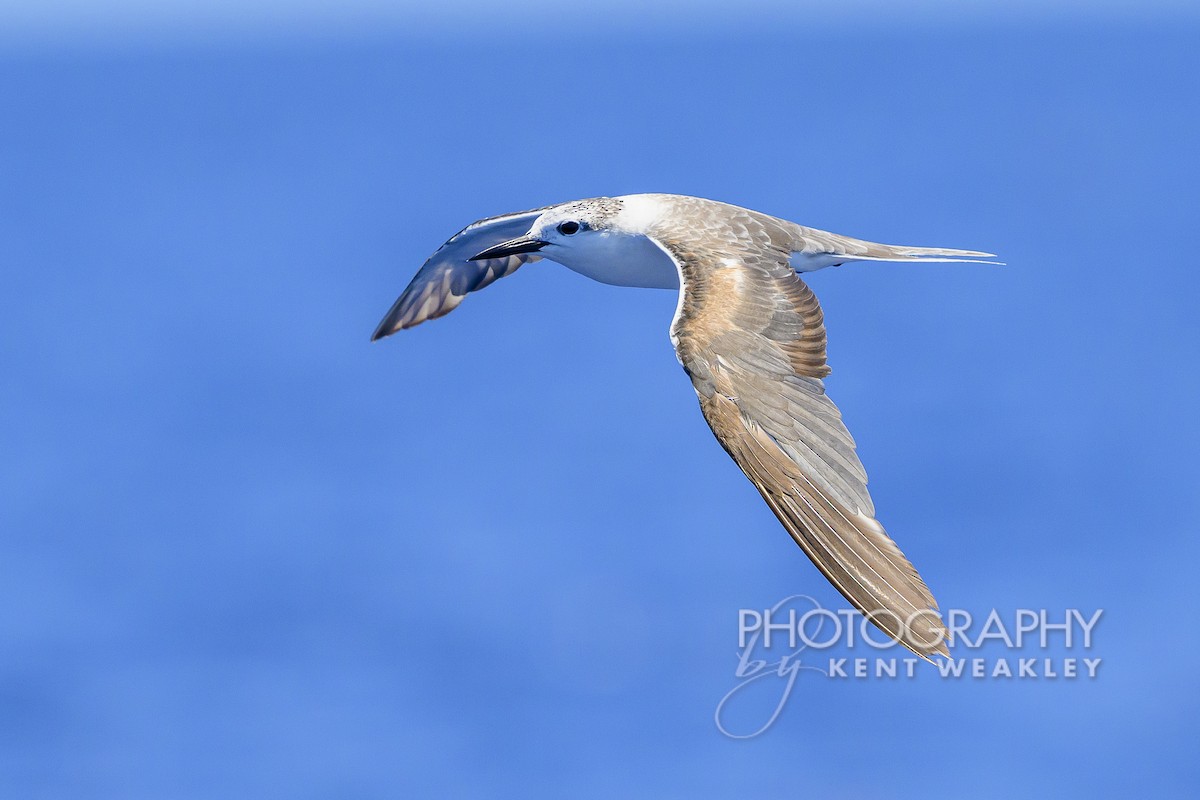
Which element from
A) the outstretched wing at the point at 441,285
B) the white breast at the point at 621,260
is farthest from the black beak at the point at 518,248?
the outstretched wing at the point at 441,285

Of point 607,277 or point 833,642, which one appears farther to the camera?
point 607,277

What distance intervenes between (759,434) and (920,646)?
9.02ft

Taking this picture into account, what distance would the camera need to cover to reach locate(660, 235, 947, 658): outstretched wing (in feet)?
40.9

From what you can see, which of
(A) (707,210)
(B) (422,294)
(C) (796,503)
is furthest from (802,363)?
(B) (422,294)

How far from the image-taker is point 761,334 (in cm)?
1505

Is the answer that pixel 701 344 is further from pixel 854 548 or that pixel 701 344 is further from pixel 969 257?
pixel 969 257

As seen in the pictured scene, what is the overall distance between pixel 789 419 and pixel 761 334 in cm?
125

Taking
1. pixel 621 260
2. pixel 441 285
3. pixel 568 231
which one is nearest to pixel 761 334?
pixel 621 260

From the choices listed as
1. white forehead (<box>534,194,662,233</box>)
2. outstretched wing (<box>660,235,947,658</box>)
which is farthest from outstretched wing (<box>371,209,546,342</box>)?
outstretched wing (<box>660,235,947,658</box>)

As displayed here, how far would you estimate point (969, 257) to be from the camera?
18359 millimetres

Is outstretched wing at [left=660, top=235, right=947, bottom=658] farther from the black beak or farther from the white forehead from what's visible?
the black beak

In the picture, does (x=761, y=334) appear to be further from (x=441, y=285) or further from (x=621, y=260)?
(x=441, y=285)

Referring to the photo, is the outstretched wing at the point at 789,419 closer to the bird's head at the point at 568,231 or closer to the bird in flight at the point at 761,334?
the bird in flight at the point at 761,334

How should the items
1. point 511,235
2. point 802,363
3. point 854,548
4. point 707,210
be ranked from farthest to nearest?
1. point 511,235
2. point 707,210
3. point 802,363
4. point 854,548
